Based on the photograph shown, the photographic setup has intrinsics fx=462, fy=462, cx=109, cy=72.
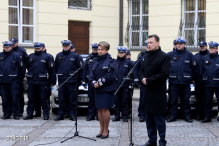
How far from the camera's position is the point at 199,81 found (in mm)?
12023

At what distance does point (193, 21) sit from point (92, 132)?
9.87 m

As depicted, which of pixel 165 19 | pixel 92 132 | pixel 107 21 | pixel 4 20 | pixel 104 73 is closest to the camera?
pixel 104 73

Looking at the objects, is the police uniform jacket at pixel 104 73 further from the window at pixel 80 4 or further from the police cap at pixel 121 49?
the window at pixel 80 4

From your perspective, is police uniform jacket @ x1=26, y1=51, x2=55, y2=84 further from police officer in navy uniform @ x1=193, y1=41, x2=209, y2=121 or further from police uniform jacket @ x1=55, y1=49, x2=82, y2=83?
police officer in navy uniform @ x1=193, y1=41, x2=209, y2=121

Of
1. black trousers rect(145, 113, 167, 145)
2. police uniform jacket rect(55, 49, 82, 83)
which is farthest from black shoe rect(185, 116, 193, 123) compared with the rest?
black trousers rect(145, 113, 167, 145)

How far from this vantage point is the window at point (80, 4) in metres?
19.3

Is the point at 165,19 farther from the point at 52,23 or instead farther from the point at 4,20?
the point at 4,20

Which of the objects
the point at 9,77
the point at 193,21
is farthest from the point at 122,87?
the point at 193,21

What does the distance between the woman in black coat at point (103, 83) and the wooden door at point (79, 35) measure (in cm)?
1035

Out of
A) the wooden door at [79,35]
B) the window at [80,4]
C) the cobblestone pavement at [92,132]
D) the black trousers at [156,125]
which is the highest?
the window at [80,4]

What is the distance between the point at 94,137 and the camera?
372 inches

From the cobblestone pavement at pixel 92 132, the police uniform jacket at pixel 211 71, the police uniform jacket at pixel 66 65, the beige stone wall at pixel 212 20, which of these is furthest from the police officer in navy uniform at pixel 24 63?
the beige stone wall at pixel 212 20

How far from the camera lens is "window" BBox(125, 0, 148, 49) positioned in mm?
19938

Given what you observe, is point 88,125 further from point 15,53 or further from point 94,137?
point 15,53
